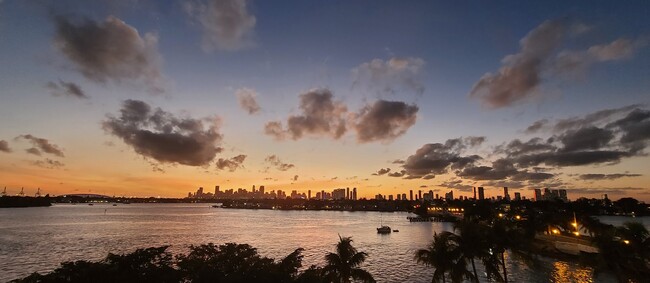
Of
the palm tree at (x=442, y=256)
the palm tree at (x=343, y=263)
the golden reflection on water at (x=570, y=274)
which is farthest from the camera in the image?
the golden reflection on water at (x=570, y=274)

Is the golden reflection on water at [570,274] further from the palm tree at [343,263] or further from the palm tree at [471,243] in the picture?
the palm tree at [343,263]

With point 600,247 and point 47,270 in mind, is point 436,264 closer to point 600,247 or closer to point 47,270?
point 600,247

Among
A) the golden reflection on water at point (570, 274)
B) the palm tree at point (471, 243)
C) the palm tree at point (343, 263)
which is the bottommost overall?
the golden reflection on water at point (570, 274)

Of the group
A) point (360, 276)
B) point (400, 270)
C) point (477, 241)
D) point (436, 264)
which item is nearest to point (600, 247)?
point (477, 241)

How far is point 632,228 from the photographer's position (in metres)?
29.4

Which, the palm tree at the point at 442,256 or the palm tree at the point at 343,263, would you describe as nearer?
the palm tree at the point at 343,263

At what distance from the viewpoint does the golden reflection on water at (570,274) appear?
56469 mm

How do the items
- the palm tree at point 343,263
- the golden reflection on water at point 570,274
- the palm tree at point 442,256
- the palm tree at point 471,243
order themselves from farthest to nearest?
1. the golden reflection on water at point 570,274
2. the palm tree at point 442,256
3. the palm tree at point 471,243
4. the palm tree at point 343,263

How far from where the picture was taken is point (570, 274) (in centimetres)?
6019

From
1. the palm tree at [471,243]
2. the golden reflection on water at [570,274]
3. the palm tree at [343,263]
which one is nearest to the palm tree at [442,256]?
the palm tree at [471,243]

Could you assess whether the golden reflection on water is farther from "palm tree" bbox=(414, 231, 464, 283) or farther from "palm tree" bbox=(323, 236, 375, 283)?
"palm tree" bbox=(323, 236, 375, 283)

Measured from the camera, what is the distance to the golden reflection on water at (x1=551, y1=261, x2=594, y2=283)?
5647 cm

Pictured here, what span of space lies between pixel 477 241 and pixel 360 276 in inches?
445

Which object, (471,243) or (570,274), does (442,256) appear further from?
(570,274)
